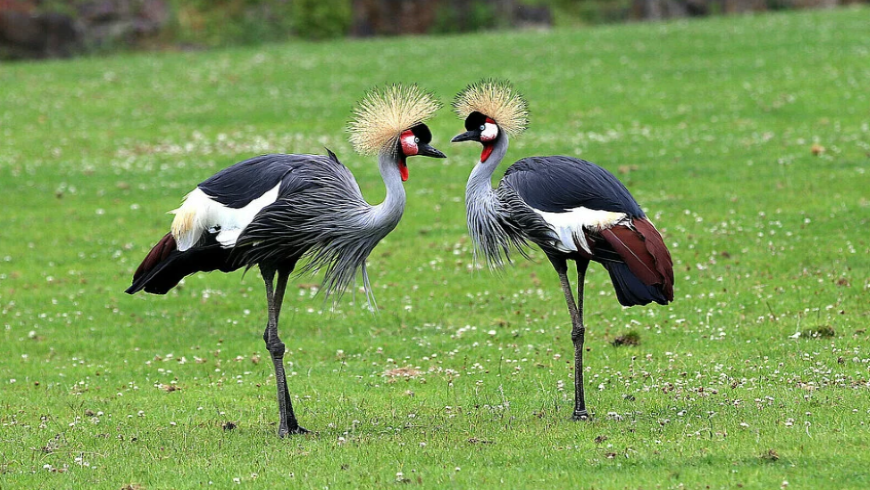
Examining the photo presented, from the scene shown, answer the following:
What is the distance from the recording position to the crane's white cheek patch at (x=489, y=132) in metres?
9.20

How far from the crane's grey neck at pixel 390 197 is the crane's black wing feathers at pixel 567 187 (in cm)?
97

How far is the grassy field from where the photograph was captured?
809cm

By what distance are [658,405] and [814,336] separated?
2.91 metres

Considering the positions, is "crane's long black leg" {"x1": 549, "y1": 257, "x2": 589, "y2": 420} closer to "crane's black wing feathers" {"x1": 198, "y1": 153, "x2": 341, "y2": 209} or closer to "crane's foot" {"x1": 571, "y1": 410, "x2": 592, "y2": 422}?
"crane's foot" {"x1": 571, "y1": 410, "x2": 592, "y2": 422}

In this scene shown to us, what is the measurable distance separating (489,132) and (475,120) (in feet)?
0.52

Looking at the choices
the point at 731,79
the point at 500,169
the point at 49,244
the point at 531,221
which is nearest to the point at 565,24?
the point at 731,79

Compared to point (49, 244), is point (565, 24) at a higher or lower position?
higher

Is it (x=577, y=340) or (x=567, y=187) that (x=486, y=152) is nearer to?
(x=567, y=187)

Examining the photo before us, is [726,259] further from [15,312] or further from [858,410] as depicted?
[15,312]

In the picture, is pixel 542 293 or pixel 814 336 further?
pixel 542 293

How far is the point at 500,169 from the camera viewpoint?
787 inches

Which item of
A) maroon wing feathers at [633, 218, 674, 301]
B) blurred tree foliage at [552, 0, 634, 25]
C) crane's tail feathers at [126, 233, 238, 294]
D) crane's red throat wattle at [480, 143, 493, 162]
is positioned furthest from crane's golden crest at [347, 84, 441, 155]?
blurred tree foliage at [552, 0, 634, 25]

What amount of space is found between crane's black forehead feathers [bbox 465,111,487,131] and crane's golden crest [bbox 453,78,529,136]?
0.04 m

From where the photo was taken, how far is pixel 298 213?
8945 mm
